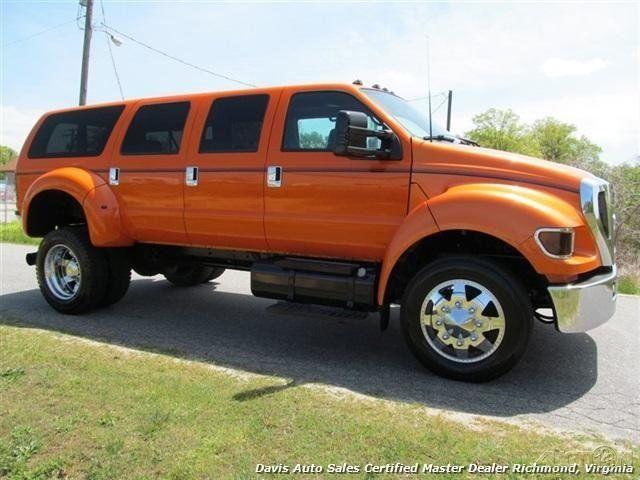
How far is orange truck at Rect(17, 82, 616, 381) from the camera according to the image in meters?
3.83

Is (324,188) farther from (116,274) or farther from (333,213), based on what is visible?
(116,274)

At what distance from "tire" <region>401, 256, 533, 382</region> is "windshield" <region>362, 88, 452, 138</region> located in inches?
47.7

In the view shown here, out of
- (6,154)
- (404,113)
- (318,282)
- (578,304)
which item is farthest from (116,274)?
(6,154)

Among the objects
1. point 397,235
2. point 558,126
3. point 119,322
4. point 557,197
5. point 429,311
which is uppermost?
point 558,126

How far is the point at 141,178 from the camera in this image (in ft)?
18.2

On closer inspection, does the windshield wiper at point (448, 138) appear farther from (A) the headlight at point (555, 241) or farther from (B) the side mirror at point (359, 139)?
(A) the headlight at point (555, 241)

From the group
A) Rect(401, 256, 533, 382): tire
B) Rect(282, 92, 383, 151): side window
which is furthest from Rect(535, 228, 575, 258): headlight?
Rect(282, 92, 383, 151): side window

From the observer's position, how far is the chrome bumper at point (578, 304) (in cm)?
368

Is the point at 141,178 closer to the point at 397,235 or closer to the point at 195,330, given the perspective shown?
the point at 195,330

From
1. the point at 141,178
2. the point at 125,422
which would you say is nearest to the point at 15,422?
the point at 125,422

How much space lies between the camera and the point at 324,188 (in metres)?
4.55

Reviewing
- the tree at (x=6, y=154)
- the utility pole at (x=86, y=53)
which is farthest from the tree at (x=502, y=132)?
the tree at (x=6, y=154)

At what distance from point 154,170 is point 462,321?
337 cm

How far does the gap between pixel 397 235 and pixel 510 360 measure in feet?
3.98
